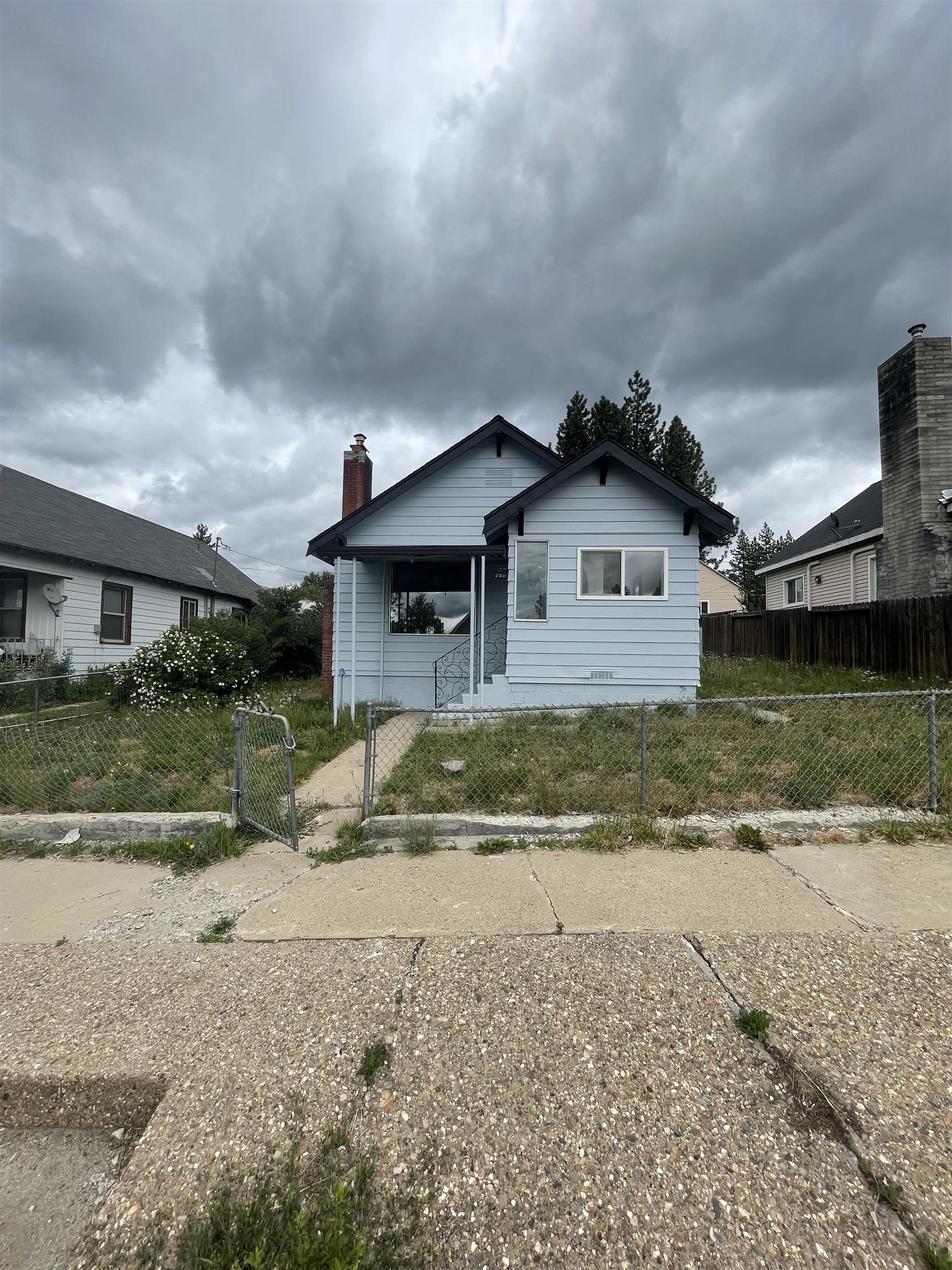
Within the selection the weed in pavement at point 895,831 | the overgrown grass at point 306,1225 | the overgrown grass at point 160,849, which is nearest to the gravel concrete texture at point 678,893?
the weed in pavement at point 895,831

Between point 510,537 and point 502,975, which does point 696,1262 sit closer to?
point 502,975

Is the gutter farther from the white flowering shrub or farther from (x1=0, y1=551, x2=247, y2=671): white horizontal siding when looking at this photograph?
(x1=0, y1=551, x2=247, y2=671): white horizontal siding

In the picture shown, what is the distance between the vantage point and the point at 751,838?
421cm

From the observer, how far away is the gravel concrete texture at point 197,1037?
1.81 metres

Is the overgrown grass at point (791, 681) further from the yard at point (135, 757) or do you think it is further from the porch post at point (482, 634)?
the yard at point (135, 757)

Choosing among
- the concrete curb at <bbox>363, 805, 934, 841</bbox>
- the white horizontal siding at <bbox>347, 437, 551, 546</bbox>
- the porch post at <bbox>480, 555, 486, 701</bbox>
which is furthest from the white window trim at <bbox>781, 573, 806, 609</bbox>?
the concrete curb at <bbox>363, 805, 934, 841</bbox>

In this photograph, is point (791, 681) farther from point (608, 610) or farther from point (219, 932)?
point (219, 932)

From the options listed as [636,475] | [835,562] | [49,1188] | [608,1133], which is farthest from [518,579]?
[835,562]

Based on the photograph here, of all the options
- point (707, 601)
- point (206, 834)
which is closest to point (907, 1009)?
point (206, 834)

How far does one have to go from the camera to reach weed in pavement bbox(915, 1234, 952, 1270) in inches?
56.7

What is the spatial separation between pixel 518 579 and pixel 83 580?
38.5ft

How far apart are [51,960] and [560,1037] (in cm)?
271

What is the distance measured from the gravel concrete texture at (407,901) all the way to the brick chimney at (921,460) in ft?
45.9

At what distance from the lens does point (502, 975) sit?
2654 mm
